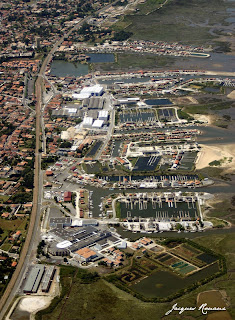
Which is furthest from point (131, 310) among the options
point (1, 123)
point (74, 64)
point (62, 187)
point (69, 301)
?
point (74, 64)

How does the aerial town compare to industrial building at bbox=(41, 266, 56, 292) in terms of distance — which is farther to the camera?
the aerial town

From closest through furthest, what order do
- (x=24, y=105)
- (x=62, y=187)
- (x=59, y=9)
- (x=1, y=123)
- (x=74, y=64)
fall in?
(x=62, y=187), (x=1, y=123), (x=24, y=105), (x=74, y=64), (x=59, y=9)

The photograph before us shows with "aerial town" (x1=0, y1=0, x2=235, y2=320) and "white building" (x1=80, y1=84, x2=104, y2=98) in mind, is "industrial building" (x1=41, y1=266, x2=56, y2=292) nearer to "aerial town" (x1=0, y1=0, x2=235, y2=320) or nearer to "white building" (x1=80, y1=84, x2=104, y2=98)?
"aerial town" (x1=0, y1=0, x2=235, y2=320)

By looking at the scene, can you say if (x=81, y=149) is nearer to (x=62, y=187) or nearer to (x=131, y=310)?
(x=62, y=187)

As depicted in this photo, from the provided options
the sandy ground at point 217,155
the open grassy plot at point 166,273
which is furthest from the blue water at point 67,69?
the open grassy plot at point 166,273

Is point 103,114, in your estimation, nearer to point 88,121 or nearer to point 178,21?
point 88,121

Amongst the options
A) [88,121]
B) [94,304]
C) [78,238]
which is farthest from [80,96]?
[94,304]

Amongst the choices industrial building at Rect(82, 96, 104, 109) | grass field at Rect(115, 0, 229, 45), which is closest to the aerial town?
industrial building at Rect(82, 96, 104, 109)
